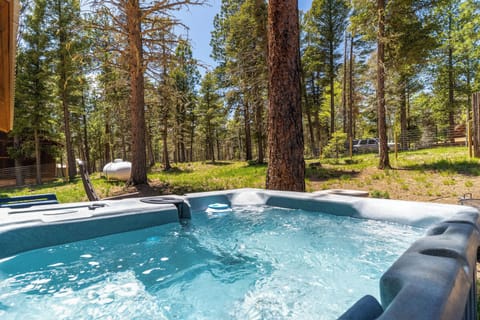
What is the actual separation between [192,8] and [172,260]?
21.5 ft

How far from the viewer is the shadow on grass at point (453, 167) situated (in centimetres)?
590

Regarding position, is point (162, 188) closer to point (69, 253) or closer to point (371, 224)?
point (69, 253)

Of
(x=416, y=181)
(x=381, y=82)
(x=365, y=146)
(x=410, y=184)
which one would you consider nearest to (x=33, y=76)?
(x=381, y=82)

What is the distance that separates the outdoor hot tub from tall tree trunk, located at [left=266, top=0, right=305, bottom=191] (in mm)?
706

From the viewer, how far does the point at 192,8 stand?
674 centimetres

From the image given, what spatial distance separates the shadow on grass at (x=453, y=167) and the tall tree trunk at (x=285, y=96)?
14.7 feet

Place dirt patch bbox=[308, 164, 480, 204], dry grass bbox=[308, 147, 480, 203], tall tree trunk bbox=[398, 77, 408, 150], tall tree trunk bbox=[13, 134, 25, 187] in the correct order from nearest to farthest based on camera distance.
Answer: dirt patch bbox=[308, 164, 480, 204], dry grass bbox=[308, 147, 480, 203], tall tree trunk bbox=[13, 134, 25, 187], tall tree trunk bbox=[398, 77, 408, 150]

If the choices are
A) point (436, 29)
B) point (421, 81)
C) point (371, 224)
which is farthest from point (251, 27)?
point (421, 81)

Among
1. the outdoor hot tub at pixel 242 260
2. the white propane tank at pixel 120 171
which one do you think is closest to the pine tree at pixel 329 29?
the white propane tank at pixel 120 171

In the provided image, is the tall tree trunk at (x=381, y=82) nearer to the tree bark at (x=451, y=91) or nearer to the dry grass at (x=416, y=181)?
the dry grass at (x=416, y=181)

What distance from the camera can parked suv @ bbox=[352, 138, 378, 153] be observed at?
16.2 metres

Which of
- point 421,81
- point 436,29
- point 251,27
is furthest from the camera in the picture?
point 421,81

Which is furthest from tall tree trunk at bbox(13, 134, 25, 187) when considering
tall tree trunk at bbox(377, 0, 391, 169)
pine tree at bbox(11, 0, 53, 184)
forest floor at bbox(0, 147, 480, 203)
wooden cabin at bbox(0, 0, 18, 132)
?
tall tree trunk at bbox(377, 0, 391, 169)

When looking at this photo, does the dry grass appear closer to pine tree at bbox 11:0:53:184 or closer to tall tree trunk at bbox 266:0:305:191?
tall tree trunk at bbox 266:0:305:191
